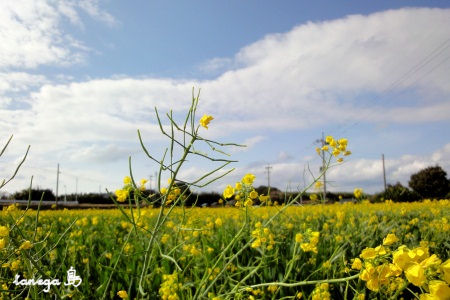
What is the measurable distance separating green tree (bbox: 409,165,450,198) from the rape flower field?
2415cm

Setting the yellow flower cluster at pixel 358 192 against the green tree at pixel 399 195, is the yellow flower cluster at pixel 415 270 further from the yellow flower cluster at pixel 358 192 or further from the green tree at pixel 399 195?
the green tree at pixel 399 195

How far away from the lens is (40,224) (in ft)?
21.6

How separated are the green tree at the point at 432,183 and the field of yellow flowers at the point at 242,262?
24146 millimetres

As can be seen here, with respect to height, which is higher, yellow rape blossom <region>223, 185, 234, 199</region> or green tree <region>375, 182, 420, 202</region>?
green tree <region>375, 182, 420, 202</region>

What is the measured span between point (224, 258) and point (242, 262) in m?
1.53

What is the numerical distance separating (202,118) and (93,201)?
4523cm

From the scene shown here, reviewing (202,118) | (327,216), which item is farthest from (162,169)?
(327,216)

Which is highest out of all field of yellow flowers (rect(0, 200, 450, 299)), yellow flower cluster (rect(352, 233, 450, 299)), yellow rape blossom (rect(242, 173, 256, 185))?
yellow rape blossom (rect(242, 173, 256, 185))

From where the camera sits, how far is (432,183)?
2762cm

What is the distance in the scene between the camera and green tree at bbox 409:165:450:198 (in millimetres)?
27516

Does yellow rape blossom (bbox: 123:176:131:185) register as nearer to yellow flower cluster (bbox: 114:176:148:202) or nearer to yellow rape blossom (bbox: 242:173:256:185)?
yellow flower cluster (bbox: 114:176:148:202)

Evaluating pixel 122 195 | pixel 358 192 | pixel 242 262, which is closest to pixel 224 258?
pixel 122 195

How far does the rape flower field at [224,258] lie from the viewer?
127cm

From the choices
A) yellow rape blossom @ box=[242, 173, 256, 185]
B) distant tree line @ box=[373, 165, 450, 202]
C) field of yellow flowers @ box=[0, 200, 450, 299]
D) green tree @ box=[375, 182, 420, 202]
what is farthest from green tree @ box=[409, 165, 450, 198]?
yellow rape blossom @ box=[242, 173, 256, 185]
